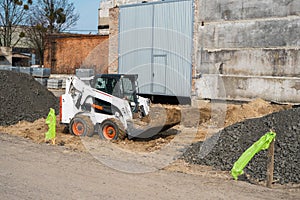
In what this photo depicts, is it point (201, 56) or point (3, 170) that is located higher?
point (201, 56)

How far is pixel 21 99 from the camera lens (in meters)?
16.5

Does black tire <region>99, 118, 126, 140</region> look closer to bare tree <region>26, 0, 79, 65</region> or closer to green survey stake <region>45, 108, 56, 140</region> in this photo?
green survey stake <region>45, 108, 56, 140</region>

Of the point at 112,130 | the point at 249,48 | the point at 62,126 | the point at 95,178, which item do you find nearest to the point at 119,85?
the point at 112,130

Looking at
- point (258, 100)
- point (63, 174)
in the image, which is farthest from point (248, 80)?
point (63, 174)

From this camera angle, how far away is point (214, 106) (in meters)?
20.0

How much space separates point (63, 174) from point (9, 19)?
1639 inches

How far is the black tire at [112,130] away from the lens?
11648 mm

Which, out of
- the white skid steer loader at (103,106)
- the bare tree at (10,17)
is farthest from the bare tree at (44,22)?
the white skid steer loader at (103,106)

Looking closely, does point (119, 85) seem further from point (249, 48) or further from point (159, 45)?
point (159, 45)

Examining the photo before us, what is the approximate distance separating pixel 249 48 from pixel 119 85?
932cm

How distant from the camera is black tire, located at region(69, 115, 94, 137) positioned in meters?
12.2

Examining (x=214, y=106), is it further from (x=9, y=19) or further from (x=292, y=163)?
(x=9, y=19)

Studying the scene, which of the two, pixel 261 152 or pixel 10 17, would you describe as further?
pixel 10 17

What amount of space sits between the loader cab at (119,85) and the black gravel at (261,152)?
2666 millimetres
